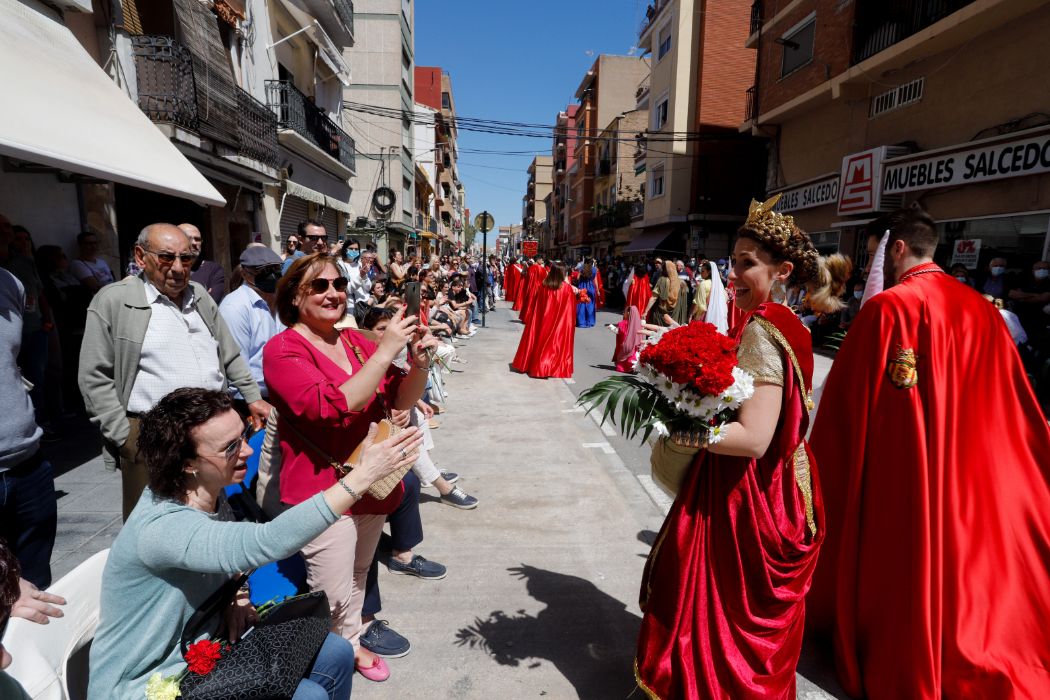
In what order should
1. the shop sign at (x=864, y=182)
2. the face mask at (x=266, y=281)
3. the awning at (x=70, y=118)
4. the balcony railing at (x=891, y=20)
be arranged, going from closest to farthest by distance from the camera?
1. the awning at (x=70, y=118)
2. the face mask at (x=266, y=281)
3. the balcony railing at (x=891, y=20)
4. the shop sign at (x=864, y=182)

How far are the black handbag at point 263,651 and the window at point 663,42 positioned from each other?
27102 mm

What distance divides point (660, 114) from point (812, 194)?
11.8 metres

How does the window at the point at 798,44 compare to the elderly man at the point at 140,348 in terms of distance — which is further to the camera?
the window at the point at 798,44

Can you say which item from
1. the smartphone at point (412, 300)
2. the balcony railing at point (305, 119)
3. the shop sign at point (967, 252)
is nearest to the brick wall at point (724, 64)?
the balcony railing at point (305, 119)

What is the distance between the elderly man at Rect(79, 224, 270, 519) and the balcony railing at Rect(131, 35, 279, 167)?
6725 mm

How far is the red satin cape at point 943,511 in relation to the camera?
85.5 inches

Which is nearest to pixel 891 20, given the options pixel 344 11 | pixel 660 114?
pixel 660 114

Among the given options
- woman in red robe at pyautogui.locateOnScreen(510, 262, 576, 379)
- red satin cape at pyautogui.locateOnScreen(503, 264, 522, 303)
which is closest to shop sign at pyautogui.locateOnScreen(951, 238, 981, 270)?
woman in red robe at pyautogui.locateOnScreen(510, 262, 576, 379)

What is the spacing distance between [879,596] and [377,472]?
2118 mm

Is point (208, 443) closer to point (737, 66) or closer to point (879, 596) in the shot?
point (879, 596)

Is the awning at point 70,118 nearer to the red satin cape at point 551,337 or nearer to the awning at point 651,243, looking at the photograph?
the red satin cape at point 551,337

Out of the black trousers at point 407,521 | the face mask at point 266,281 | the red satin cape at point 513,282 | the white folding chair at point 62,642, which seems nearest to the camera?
the white folding chair at point 62,642

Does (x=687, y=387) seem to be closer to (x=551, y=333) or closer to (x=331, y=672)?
(x=331, y=672)

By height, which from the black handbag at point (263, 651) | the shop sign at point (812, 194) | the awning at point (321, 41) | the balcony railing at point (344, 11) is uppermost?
the balcony railing at point (344, 11)
